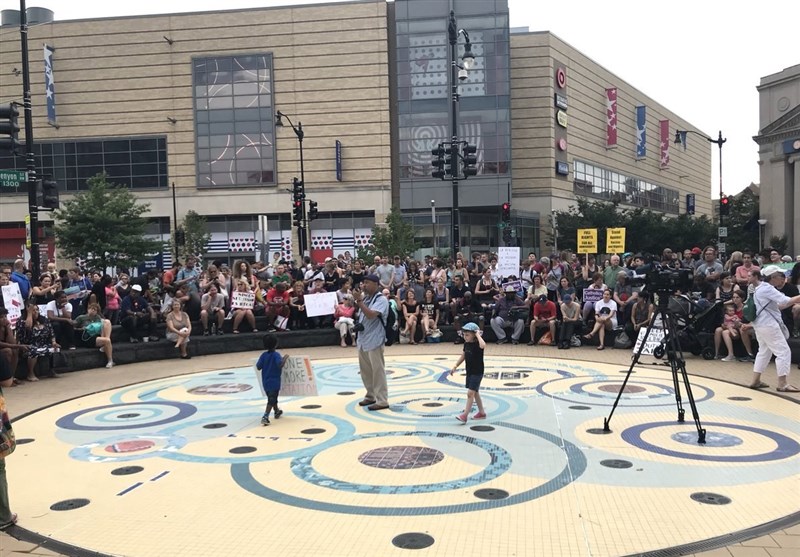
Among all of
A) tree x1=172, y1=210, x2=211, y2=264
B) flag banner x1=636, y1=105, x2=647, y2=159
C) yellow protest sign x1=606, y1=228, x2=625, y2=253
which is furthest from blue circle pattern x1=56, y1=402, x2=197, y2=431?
flag banner x1=636, y1=105, x2=647, y2=159

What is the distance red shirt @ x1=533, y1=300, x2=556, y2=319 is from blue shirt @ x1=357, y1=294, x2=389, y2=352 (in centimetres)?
735

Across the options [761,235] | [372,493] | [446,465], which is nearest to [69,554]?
[372,493]

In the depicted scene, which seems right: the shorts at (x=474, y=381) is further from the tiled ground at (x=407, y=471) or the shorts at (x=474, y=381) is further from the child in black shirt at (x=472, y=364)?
the tiled ground at (x=407, y=471)

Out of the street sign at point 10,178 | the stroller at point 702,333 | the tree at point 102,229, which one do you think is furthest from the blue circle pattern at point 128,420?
the tree at point 102,229

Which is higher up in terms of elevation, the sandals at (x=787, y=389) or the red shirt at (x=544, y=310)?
the red shirt at (x=544, y=310)

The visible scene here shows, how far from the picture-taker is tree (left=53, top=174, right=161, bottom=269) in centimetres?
3869

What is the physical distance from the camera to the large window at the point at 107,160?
52125 millimetres

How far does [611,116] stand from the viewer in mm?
66250

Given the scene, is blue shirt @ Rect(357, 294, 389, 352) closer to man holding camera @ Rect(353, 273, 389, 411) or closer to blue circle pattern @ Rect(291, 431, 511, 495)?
man holding camera @ Rect(353, 273, 389, 411)

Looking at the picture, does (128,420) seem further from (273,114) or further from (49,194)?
(273,114)

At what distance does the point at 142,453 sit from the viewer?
24.1 ft

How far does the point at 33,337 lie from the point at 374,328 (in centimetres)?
741

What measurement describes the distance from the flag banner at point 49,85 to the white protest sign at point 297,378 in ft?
169

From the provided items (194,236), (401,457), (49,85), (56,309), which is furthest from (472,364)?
(49,85)
